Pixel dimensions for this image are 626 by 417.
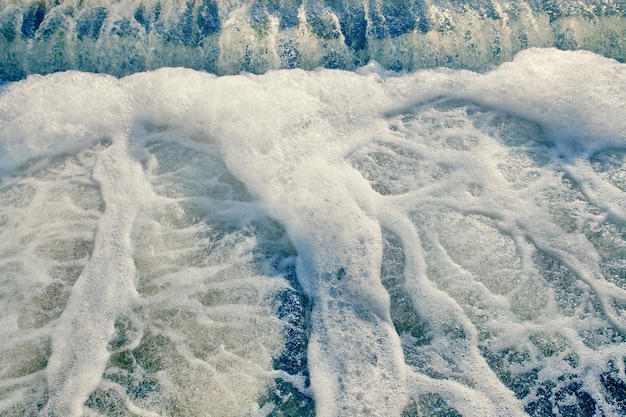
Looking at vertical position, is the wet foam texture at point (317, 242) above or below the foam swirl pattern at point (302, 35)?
below

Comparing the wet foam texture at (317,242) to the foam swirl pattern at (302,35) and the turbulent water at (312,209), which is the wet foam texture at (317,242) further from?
the foam swirl pattern at (302,35)

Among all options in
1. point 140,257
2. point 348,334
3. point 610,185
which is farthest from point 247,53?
point 610,185

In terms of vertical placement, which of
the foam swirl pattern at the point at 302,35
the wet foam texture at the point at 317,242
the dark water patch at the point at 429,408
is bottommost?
the dark water patch at the point at 429,408

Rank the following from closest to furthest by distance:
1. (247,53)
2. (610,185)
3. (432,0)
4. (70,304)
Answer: (70,304)
(610,185)
(247,53)
(432,0)

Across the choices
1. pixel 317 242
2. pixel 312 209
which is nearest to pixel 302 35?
pixel 312 209

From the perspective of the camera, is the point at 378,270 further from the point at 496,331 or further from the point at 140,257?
the point at 140,257

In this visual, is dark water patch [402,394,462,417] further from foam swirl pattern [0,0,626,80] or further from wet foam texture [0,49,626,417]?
foam swirl pattern [0,0,626,80]

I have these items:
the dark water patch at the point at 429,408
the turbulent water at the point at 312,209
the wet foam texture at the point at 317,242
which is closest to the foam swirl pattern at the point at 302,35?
the turbulent water at the point at 312,209
